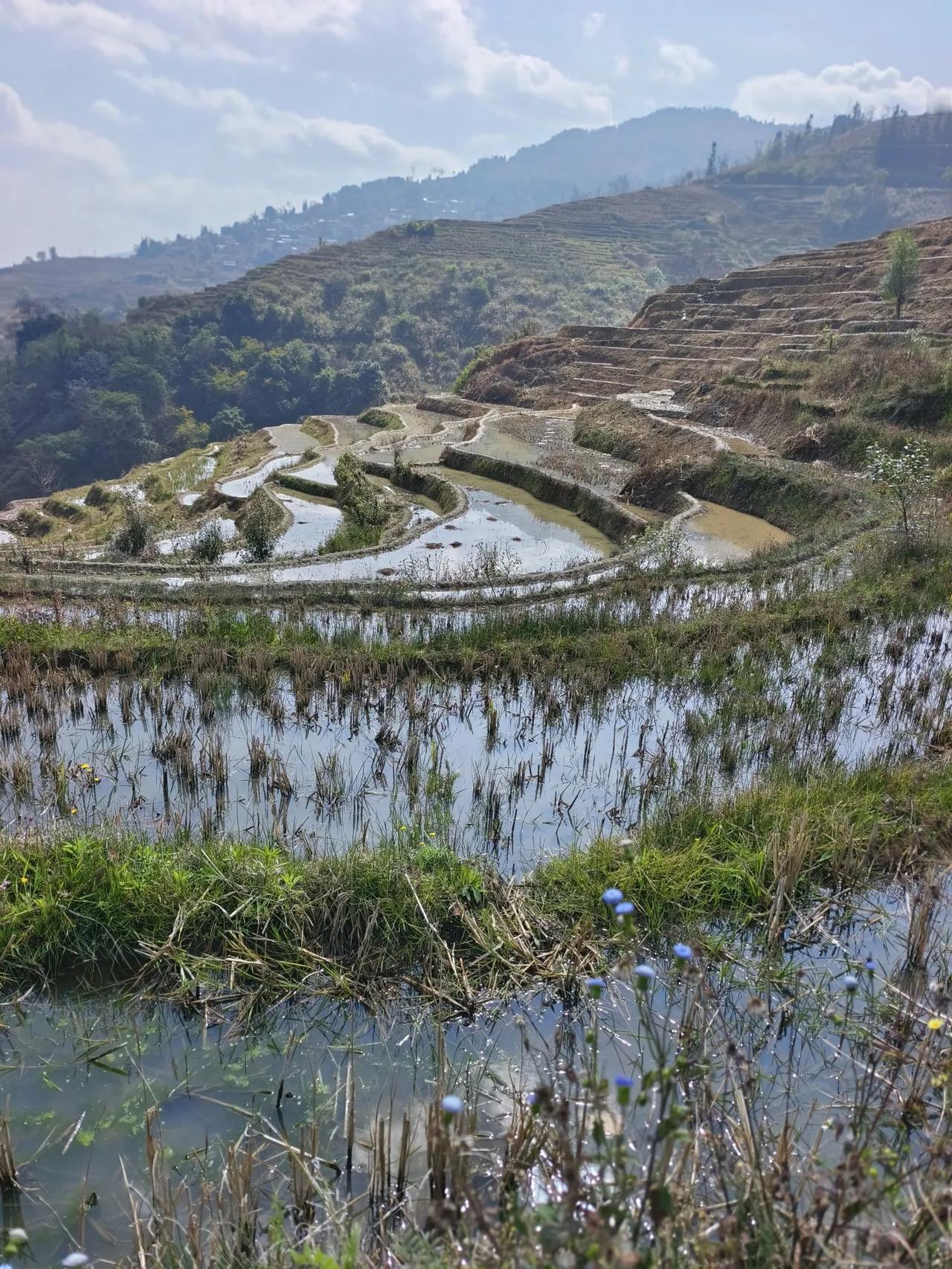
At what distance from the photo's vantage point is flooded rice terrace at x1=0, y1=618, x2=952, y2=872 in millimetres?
6012

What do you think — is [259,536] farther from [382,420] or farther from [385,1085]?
[382,420]

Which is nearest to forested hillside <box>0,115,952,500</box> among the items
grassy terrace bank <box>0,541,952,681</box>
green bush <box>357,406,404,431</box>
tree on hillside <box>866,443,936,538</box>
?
green bush <box>357,406,404,431</box>

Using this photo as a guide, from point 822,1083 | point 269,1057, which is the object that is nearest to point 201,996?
point 269,1057

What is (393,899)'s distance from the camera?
466cm

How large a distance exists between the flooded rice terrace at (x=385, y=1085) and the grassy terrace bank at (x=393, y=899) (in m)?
0.22

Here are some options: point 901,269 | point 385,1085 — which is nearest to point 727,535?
point 385,1085

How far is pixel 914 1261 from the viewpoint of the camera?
2156 mm

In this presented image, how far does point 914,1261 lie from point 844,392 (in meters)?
22.4

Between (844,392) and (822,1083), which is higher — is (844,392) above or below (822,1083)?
above

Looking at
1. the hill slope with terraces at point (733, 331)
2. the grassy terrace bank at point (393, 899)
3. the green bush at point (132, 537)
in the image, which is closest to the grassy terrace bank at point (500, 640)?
the grassy terrace bank at point (393, 899)

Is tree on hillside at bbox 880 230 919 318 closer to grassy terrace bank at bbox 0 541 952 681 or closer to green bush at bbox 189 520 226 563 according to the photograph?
grassy terrace bank at bbox 0 541 952 681

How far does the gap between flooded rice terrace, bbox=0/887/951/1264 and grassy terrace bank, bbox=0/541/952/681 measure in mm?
4462

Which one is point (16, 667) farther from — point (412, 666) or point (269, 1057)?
point (269, 1057)

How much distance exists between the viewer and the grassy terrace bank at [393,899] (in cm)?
439
